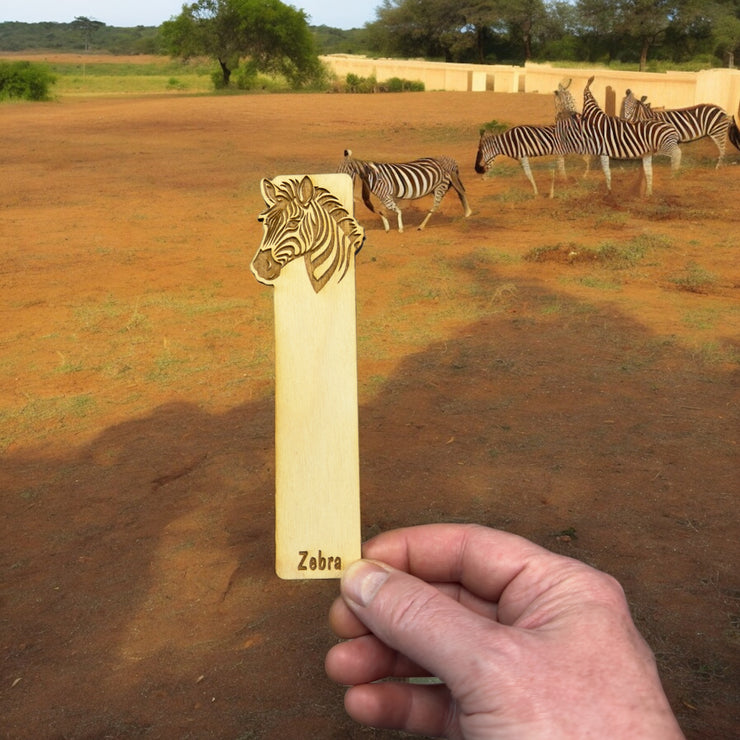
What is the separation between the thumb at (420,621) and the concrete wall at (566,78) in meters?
17.7

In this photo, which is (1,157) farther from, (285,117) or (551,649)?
(551,649)

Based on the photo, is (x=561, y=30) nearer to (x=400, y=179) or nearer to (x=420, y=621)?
(x=400, y=179)

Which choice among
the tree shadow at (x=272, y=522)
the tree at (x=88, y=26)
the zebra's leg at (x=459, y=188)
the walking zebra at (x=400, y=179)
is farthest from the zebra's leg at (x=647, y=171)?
the tree at (x=88, y=26)

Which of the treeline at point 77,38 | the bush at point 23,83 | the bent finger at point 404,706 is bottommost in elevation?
the bent finger at point 404,706

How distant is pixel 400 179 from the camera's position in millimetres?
12352

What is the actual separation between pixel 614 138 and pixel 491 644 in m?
13.5

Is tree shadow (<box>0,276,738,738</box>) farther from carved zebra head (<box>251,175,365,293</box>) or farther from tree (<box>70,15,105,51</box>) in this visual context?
tree (<box>70,15,105,51</box>)

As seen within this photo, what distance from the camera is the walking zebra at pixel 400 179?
12.2m

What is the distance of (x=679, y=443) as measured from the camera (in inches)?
211

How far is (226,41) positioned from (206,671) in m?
41.4

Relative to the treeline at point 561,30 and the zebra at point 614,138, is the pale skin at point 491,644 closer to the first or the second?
the zebra at point 614,138

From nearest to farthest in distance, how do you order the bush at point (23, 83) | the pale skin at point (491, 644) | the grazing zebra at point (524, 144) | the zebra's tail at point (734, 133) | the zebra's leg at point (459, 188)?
the pale skin at point (491, 644)
the zebra's leg at point (459, 188)
the grazing zebra at point (524, 144)
the zebra's tail at point (734, 133)
the bush at point (23, 83)

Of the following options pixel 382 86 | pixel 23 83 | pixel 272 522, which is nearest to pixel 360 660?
pixel 272 522

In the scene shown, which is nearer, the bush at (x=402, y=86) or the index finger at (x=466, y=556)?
the index finger at (x=466, y=556)
